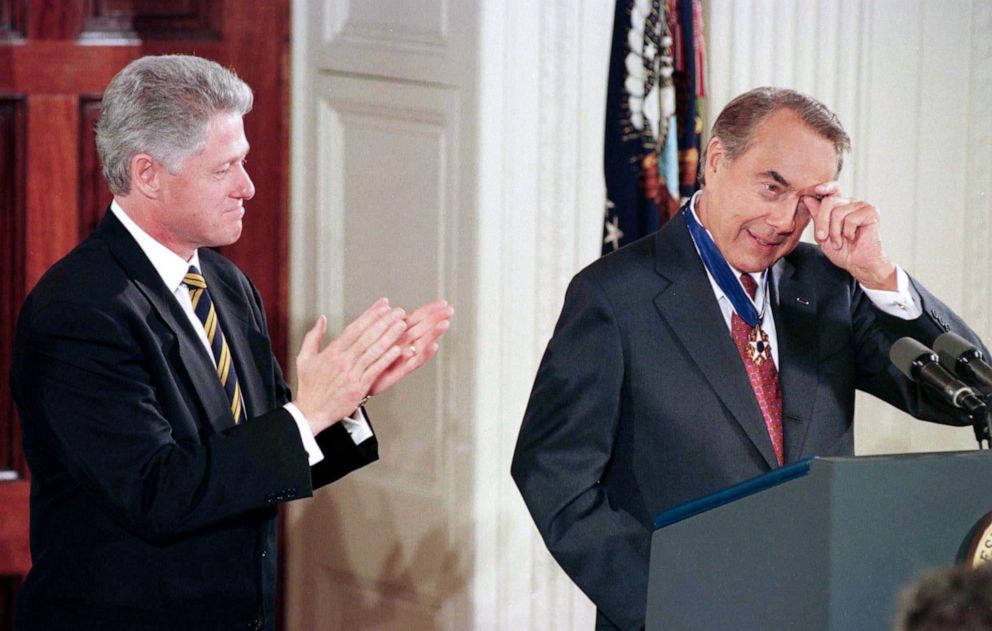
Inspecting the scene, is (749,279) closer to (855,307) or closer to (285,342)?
(855,307)

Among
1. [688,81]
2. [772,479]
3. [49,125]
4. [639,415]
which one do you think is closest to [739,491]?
[772,479]

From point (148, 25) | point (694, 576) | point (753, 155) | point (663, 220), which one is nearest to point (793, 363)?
point (753, 155)

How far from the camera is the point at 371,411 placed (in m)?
3.81

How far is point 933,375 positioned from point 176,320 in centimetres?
116

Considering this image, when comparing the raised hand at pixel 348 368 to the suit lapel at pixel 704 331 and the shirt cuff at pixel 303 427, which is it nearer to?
the shirt cuff at pixel 303 427

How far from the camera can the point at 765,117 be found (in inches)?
93.6

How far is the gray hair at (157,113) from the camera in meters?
2.36

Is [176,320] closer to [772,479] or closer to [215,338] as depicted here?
[215,338]

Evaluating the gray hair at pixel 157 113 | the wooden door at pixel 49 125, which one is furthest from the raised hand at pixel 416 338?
the wooden door at pixel 49 125

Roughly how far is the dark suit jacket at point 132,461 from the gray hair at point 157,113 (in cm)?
13

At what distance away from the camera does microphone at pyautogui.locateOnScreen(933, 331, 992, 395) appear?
1968mm

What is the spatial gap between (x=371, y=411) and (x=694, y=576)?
2.07 meters

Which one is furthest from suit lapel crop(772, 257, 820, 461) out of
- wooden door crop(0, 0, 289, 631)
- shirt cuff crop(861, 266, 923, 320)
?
wooden door crop(0, 0, 289, 631)

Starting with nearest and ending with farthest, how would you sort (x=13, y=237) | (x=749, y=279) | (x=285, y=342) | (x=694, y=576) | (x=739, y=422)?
(x=694, y=576) < (x=739, y=422) < (x=749, y=279) < (x=13, y=237) < (x=285, y=342)
